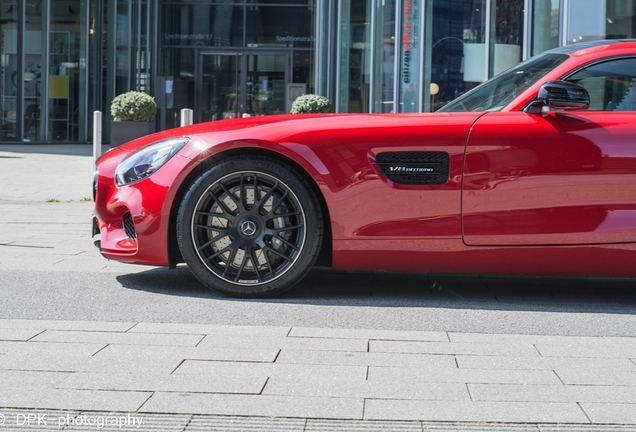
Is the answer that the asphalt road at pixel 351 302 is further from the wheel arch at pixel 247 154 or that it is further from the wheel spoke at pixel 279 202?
the wheel spoke at pixel 279 202

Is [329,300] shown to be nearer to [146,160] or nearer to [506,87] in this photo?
[146,160]

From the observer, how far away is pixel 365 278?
5.73 m

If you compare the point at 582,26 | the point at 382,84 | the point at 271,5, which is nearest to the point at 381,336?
the point at 582,26

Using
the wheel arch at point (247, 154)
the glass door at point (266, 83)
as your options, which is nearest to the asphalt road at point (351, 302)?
the wheel arch at point (247, 154)

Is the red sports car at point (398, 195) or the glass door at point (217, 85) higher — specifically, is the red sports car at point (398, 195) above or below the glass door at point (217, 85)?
below

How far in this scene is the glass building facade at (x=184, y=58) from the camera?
19.2m

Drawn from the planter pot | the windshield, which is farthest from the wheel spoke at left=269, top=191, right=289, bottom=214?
the planter pot

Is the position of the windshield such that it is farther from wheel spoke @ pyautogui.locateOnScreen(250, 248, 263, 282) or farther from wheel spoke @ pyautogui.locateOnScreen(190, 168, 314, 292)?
wheel spoke @ pyautogui.locateOnScreen(250, 248, 263, 282)

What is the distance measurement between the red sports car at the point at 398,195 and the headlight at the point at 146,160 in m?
0.01

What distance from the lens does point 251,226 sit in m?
4.91

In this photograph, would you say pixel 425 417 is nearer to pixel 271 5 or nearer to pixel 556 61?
pixel 556 61

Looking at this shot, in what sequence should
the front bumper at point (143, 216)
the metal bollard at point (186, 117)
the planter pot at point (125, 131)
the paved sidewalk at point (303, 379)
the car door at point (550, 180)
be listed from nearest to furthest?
the paved sidewalk at point (303, 379) < the car door at point (550, 180) < the front bumper at point (143, 216) < the metal bollard at point (186, 117) < the planter pot at point (125, 131)

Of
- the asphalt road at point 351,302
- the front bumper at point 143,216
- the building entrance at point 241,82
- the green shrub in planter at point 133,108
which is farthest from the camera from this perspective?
the building entrance at point 241,82

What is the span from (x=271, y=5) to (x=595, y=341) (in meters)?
24.5
